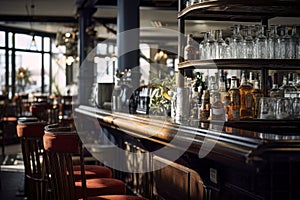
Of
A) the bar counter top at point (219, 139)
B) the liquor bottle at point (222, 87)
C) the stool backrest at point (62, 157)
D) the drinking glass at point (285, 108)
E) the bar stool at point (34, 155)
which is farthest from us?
the bar stool at point (34, 155)

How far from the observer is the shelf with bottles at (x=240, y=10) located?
3.15 m

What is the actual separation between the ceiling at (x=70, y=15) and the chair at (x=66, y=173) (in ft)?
24.0

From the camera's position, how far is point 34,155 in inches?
155

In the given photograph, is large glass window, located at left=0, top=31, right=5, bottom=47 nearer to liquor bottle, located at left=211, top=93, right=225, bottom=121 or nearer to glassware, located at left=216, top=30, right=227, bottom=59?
glassware, located at left=216, top=30, right=227, bottom=59

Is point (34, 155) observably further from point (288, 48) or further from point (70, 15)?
point (70, 15)

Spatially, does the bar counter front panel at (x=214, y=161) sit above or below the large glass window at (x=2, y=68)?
below

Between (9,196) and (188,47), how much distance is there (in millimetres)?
3431

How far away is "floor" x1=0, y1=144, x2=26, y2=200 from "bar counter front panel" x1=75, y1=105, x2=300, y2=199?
2382 mm

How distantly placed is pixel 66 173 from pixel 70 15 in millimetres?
11135

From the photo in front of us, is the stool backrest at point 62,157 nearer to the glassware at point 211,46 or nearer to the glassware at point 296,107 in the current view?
the glassware at point 211,46

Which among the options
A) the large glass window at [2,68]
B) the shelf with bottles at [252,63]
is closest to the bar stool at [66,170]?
the shelf with bottles at [252,63]

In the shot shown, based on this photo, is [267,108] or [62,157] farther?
[267,108]

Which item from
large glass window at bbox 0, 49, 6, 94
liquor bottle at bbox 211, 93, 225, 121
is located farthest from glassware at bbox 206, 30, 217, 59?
large glass window at bbox 0, 49, 6, 94

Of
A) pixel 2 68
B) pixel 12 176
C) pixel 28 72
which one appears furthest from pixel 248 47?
pixel 28 72
